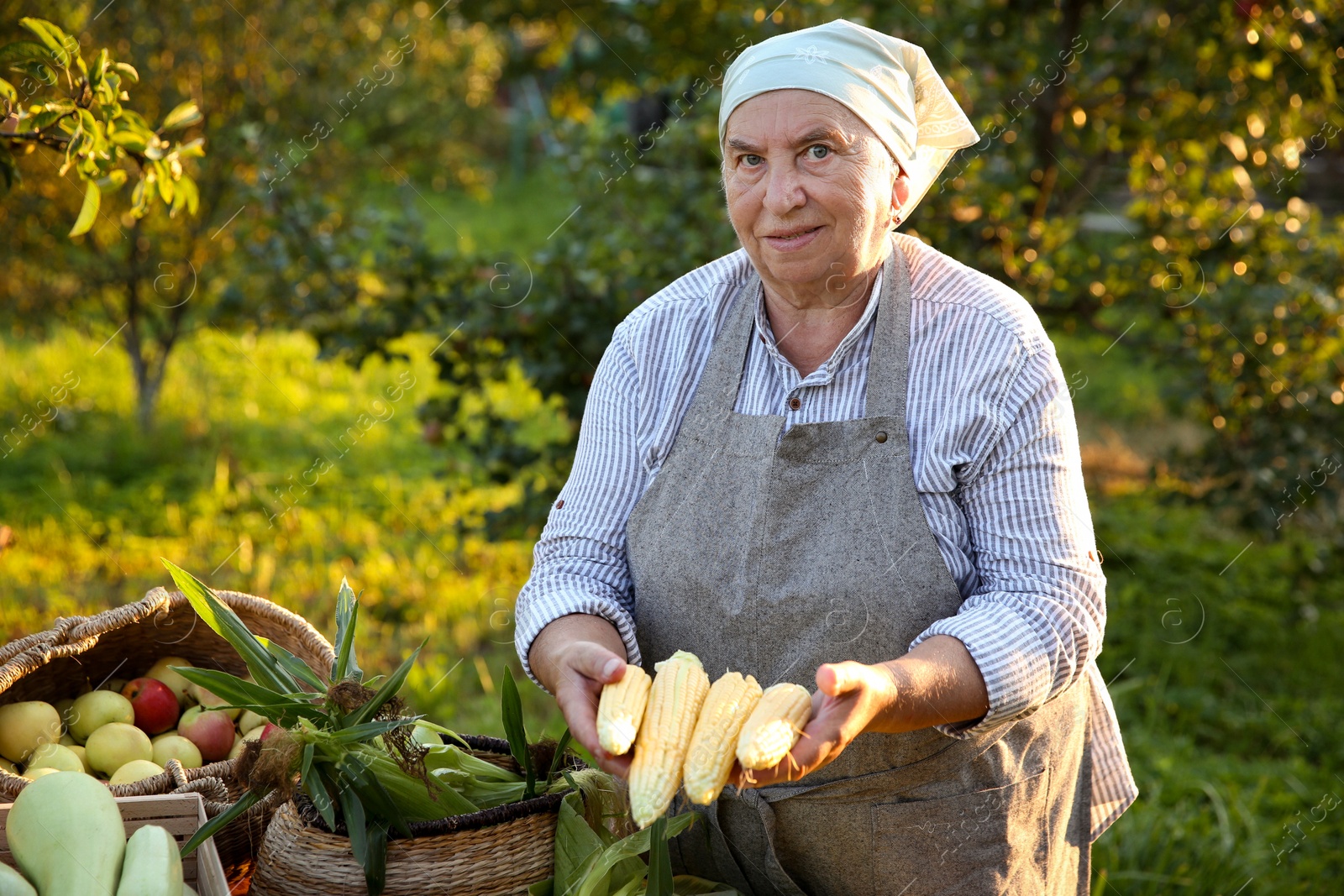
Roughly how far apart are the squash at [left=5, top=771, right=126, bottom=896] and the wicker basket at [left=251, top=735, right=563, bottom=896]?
24 cm

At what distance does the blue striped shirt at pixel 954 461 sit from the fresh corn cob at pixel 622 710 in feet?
0.80

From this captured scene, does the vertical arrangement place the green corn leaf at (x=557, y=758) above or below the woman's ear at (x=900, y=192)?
below

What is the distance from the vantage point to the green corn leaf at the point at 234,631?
78.6 inches

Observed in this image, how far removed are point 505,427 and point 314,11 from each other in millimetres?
3747

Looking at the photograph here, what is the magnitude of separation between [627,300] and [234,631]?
2409 millimetres

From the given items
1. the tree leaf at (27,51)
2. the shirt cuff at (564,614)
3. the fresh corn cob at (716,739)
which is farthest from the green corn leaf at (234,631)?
the tree leaf at (27,51)

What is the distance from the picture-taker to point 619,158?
4.71 m

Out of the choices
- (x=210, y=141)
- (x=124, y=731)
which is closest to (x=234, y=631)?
(x=124, y=731)

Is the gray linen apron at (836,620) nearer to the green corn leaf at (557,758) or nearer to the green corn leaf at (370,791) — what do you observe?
the green corn leaf at (557,758)

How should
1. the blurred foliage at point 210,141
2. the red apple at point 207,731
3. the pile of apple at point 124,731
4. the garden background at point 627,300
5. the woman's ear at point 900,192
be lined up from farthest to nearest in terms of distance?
the blurred foliage at point 210,141
the garden background at point 627,300
the red apple at point 207,731
the pile of apple at point 124,731
the woman's ear at point 900,192

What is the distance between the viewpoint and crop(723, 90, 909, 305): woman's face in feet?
6.45

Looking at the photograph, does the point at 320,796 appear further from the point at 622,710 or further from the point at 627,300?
the point at 627,300

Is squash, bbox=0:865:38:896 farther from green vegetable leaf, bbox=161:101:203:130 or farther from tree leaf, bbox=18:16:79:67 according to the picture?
green vegetable leaf, bbox=161:101:203:130

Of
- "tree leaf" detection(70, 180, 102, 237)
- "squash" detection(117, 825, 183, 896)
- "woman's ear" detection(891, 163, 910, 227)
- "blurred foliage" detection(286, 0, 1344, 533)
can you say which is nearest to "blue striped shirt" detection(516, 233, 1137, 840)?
"woman's ear" detection(891, 163, 910, 227)
